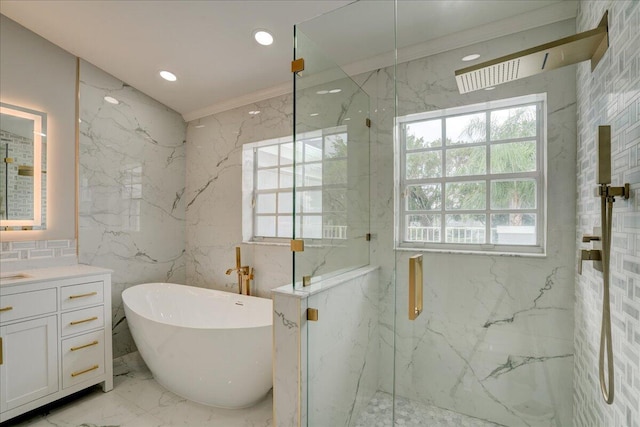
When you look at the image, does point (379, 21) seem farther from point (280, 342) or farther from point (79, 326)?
point (79, 326)

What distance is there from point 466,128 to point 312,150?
2.88 feet

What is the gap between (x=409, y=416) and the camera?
1777 mm

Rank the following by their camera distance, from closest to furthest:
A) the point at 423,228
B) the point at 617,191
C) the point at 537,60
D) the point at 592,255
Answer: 1. the point at 617,191
2. the point at 592,255
3. the point at 537,60
4. the point at 423,228

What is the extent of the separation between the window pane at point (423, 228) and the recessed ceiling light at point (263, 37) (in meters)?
1.57

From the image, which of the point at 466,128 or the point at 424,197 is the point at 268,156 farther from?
the point at 466,128

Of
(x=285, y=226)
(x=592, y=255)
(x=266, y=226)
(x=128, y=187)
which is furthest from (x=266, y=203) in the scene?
(x=592, y=255)

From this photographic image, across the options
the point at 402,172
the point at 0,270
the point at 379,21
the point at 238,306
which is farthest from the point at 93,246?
the point at 379,21

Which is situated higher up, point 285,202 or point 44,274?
point 285,202

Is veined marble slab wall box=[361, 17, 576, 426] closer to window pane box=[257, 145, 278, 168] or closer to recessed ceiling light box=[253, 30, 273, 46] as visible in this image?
recessed ceiling light box=[253, 30, 273, 46]

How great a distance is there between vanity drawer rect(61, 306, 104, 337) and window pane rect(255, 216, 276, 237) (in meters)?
1.39

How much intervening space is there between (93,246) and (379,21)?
2867 millimetres

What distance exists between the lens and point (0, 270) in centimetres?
224

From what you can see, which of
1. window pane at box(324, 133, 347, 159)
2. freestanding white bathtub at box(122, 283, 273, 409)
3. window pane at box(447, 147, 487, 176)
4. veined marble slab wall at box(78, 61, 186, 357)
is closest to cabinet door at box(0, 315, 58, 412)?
freestanding white bathtub at box(122, 283, 273, 409)

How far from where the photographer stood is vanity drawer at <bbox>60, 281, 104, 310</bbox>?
2.07 meters
